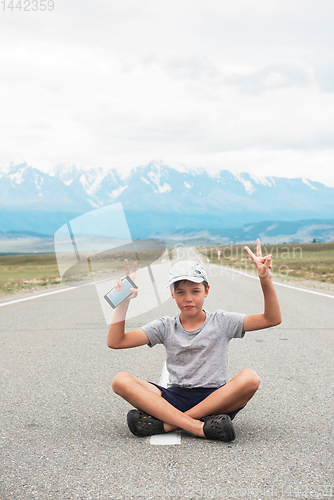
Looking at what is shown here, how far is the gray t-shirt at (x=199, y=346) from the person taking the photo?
3924 millimetres

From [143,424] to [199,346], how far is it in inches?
28.5

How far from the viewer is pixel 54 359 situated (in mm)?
6527

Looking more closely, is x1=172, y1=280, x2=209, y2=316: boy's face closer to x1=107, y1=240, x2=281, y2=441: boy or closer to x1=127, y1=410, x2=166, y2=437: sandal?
x1=107, y1=240, x2=281, y2=441: boy

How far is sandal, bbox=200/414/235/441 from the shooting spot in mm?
3666

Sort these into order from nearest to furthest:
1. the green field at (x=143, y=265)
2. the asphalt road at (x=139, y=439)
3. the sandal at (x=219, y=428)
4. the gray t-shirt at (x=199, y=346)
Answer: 1. the asphalt road at (x=139, y=439)
2. the sandal at (x=219, y=428)
3. the gray t-shirt at (x=199, y=346)
4. the green field at (x=143, y=265)

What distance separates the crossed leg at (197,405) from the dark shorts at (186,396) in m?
0.06

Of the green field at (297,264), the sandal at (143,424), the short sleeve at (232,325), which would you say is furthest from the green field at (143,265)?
the sandal at (143,424)

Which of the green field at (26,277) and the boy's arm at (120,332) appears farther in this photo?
the green field at (26,277)

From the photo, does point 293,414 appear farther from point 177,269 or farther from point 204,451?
point 177,269

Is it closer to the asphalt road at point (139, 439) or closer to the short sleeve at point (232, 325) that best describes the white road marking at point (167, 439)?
the asphalt road at point (139, 439)

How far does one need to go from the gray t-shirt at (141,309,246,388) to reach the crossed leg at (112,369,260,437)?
15cm

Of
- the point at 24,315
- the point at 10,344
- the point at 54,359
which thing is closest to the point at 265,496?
the point at 54,359

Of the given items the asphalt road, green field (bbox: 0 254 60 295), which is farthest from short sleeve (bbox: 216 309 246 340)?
green field (bbox: 0 254 60 295)

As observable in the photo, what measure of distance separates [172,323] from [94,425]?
1048 millimetres
